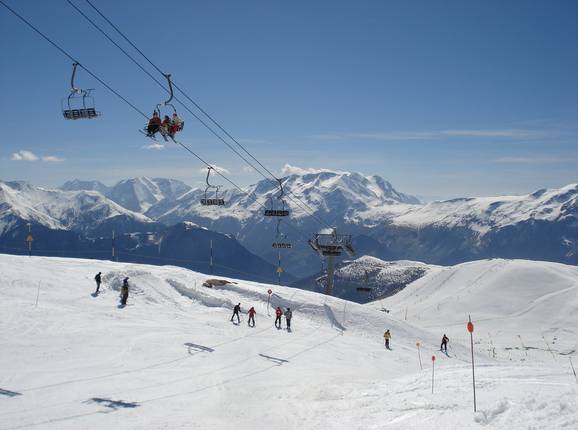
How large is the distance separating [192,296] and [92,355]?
825 inches

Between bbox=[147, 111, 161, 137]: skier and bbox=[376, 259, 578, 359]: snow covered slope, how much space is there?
155 feet

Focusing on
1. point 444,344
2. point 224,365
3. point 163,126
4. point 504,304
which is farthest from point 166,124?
point 504,304

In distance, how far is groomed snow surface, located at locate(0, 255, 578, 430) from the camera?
1823cm

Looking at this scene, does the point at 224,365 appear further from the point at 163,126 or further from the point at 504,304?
the point at 504,304

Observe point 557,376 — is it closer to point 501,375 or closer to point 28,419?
point 501,375

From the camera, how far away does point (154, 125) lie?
954 inches

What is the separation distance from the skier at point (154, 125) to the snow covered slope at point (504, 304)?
4710 centimetres

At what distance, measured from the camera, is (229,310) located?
45.8 m

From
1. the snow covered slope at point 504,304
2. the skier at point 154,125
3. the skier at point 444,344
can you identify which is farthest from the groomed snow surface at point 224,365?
the skier at point 154,125

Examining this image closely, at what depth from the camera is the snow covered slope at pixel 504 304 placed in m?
65.5

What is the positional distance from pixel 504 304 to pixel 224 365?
70.6 m

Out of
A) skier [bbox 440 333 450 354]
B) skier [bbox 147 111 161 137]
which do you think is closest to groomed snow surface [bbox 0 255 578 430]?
skier [bbox 440 333 450 354]

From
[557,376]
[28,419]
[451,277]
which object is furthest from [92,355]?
[451,277]

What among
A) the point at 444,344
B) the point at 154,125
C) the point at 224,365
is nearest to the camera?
the point at 154,125
